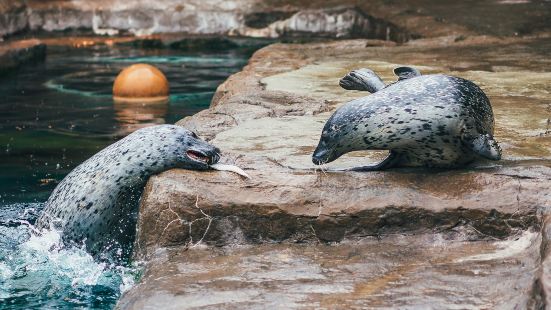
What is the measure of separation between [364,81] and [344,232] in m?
0.96

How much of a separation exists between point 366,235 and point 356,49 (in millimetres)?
6855

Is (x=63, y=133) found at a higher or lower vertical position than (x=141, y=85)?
lower

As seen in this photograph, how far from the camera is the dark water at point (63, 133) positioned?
4.58 meters

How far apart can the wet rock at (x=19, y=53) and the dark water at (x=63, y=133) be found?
18 cm

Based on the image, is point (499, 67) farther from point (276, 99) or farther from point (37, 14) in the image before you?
point (37, 14)

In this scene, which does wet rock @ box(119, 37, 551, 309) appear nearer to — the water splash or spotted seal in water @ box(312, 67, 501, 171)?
spotted seal in water @ box(312, 67, 501, 171)

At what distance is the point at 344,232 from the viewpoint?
4281 mm

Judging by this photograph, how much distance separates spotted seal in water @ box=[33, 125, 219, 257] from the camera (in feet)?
15.9

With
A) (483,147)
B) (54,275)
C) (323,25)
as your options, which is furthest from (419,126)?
(323,25)

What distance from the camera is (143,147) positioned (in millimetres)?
4934

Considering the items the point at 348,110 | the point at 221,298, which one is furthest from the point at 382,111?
the point at 221,298

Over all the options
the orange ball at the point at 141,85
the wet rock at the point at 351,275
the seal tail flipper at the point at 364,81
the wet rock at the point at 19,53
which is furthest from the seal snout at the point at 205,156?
the wet rock at the point at 19,53

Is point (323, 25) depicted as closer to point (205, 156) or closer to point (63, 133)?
point (63, 133)

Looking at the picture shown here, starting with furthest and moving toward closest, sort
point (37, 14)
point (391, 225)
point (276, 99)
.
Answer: point (37, 14) → point (276, 99) → point (391, 225)
